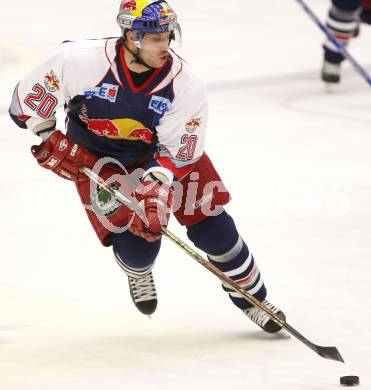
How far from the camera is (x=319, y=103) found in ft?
27.1

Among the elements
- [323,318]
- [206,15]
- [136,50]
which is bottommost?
[206,15]

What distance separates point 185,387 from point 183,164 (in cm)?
80

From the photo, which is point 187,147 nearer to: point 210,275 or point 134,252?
point 134,252

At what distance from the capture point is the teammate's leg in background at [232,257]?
4.17 meters

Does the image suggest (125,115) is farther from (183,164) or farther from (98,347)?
(98,347)

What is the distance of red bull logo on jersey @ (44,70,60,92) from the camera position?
13.1ft

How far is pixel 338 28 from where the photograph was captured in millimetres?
8406

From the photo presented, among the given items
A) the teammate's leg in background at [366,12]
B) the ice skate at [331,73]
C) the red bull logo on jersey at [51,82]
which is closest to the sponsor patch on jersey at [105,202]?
the red bull logo on jersey at [51,82]

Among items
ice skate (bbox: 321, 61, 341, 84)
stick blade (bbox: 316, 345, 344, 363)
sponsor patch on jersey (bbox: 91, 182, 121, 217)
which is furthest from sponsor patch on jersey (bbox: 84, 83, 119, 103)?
ice skate (bbox: 321, 61, 341, 84)

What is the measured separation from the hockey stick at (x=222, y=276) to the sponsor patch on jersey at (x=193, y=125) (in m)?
0.30

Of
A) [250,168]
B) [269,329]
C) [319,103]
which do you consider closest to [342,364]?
[269,329]

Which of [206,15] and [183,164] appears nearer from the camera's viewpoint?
[183,164]

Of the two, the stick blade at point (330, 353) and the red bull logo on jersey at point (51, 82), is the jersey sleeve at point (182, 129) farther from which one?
the stick blade at point (330, 353)

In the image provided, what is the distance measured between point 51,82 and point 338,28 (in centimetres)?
471
